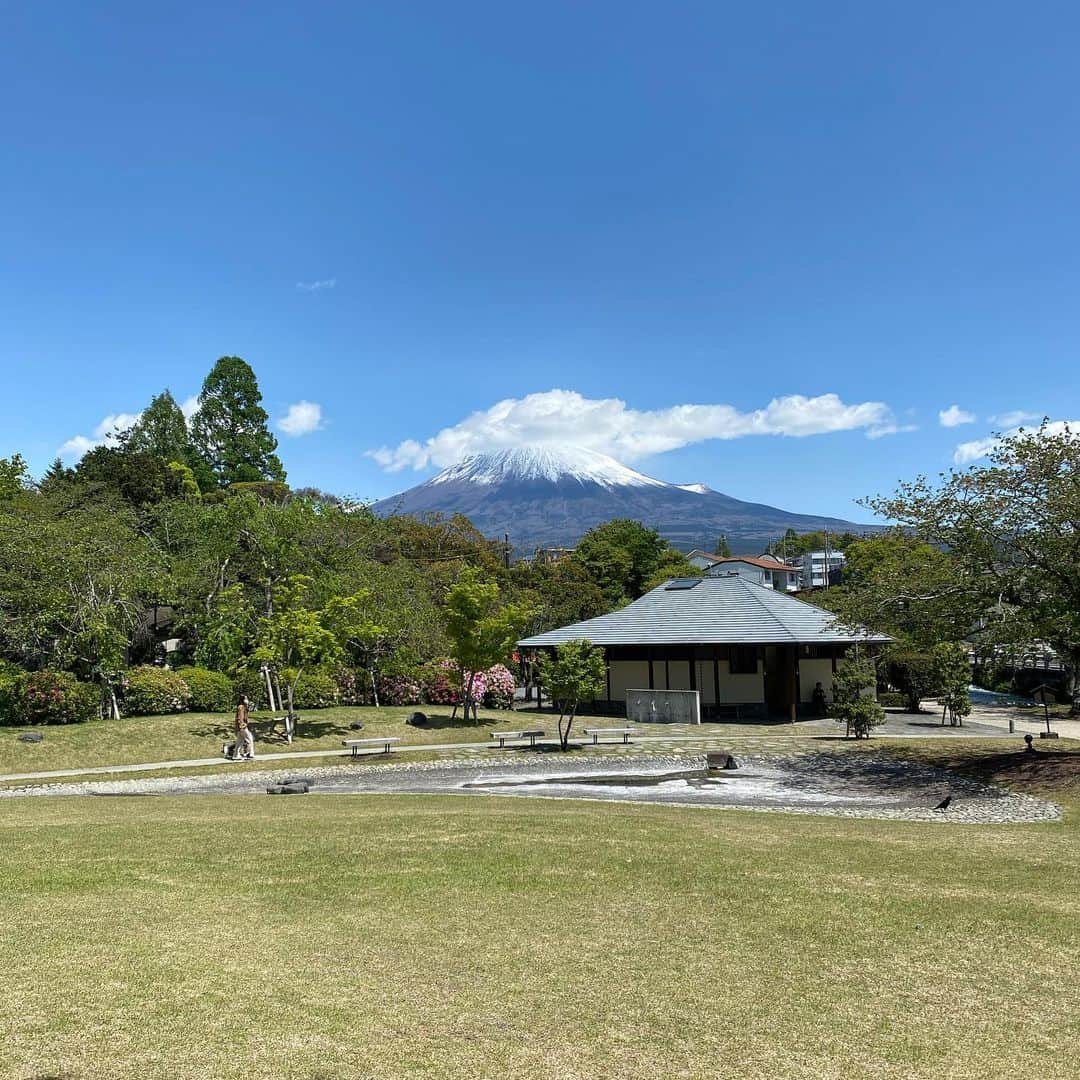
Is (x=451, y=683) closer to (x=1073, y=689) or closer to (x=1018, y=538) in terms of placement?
(x=1018, y=538)

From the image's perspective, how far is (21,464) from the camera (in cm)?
3750

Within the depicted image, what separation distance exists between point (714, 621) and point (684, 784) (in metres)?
15.6

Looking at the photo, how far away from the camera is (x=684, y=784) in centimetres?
1812

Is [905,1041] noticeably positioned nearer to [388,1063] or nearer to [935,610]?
[388,1063]

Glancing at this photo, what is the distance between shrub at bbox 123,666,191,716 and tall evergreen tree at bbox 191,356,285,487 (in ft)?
149

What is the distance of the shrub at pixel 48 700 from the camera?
76.7 feet

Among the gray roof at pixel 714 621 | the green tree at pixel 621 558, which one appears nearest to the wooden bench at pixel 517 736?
the gray roof at pixel 714 621

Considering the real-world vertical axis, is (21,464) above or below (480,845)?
above

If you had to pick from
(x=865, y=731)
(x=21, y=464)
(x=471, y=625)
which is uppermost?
(x=21, y=464)

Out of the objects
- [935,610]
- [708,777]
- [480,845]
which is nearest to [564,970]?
[480,845]

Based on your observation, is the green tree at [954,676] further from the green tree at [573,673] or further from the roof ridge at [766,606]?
the green tree at [573,673]

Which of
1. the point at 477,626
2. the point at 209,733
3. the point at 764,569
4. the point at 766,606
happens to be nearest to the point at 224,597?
the point at 209,733

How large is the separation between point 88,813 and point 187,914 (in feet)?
24.4

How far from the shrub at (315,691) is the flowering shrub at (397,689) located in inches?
87.7
